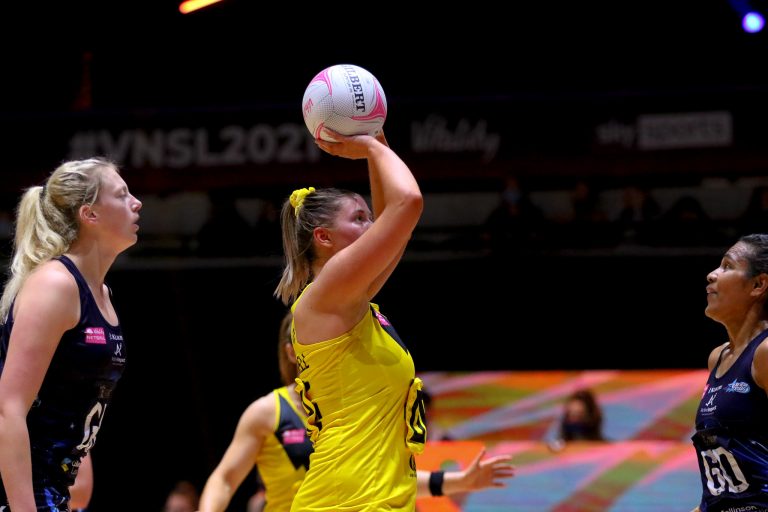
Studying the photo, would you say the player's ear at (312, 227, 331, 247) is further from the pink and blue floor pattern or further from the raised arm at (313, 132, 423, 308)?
the pink and blue floor pattern

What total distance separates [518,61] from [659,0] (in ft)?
4.28

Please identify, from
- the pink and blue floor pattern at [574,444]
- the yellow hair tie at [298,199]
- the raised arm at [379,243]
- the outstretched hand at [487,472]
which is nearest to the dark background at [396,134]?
the pink and blue floor pattern at [574,444]

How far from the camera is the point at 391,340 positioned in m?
2.80

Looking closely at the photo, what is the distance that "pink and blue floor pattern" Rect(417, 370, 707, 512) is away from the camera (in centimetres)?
626

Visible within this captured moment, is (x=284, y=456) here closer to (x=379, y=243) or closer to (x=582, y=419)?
(x=379, y=243)

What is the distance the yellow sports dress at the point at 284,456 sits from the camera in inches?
155

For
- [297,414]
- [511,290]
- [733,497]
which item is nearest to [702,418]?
[733,497]

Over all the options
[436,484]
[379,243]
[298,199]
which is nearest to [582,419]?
[436,484]

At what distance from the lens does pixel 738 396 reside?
10.4ft

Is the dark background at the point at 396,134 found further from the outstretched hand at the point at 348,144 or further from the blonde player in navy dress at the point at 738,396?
the outstretched hand at the point at 348,144

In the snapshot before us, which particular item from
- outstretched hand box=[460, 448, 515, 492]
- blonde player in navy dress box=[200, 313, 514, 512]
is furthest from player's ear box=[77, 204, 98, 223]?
outstretched hand box=[460, 448, 515, 492]

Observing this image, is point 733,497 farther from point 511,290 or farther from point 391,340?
point 511,290

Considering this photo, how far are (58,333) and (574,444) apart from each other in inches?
178

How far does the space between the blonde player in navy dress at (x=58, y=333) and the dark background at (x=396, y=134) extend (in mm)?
5514
